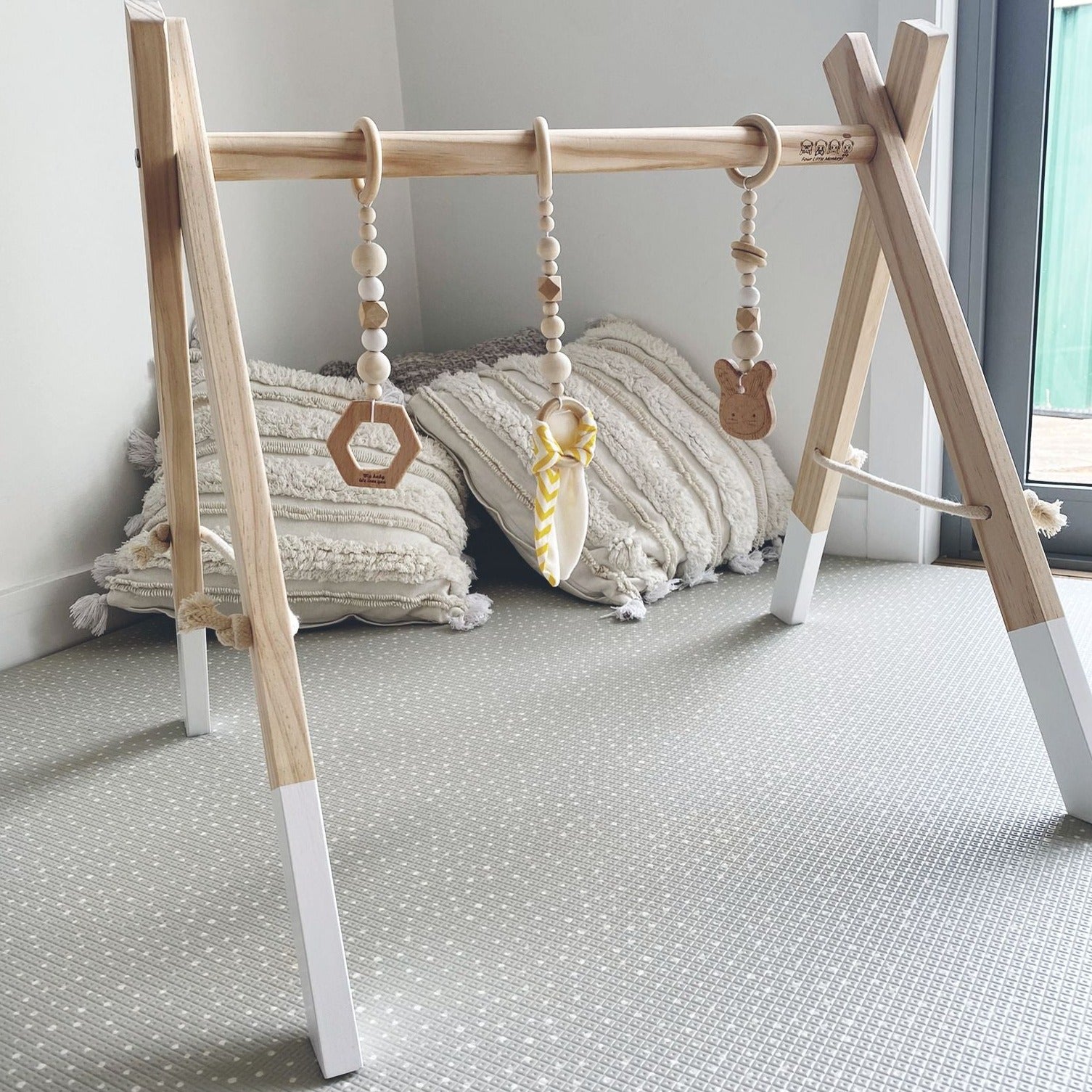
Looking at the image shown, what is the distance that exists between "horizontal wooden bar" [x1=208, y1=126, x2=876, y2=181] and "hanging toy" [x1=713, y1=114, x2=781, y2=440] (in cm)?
4

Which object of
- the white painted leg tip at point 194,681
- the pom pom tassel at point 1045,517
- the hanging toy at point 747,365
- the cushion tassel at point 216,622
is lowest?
the white painted leg tip at point 194,681

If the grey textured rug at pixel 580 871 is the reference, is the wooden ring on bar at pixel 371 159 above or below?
above

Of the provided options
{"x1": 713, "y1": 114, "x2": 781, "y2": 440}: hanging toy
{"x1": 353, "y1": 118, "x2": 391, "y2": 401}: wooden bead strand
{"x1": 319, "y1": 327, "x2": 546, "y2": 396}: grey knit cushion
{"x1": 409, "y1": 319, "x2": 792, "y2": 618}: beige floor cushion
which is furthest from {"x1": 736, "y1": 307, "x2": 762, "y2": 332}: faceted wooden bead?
{"x1": 319, "y1": 327, "x2": 546, "y2": 396}: grey knit cushion

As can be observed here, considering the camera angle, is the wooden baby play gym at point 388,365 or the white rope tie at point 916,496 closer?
the wooden baby play gym at point 388,365

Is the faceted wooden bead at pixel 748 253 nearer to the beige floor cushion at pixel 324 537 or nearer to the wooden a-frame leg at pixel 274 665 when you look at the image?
the wooden a-frame leg at pixel 274 665

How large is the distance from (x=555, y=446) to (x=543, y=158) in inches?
9.9

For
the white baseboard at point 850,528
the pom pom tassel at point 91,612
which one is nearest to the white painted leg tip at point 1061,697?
the white baseboard at point 850,528

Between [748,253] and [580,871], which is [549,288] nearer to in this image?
[748,253]

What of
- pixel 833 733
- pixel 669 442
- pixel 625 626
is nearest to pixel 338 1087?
pixel 833 733

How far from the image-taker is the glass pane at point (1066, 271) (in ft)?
5.90

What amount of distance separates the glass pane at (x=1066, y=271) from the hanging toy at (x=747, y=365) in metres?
0.96

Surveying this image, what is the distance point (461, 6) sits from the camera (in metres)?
2.19

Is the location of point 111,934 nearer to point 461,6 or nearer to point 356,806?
point 356,806

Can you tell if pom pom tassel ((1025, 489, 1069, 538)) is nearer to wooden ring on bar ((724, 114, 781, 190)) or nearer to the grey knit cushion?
wooden ring on bar ((724, 114, 781, 190))
